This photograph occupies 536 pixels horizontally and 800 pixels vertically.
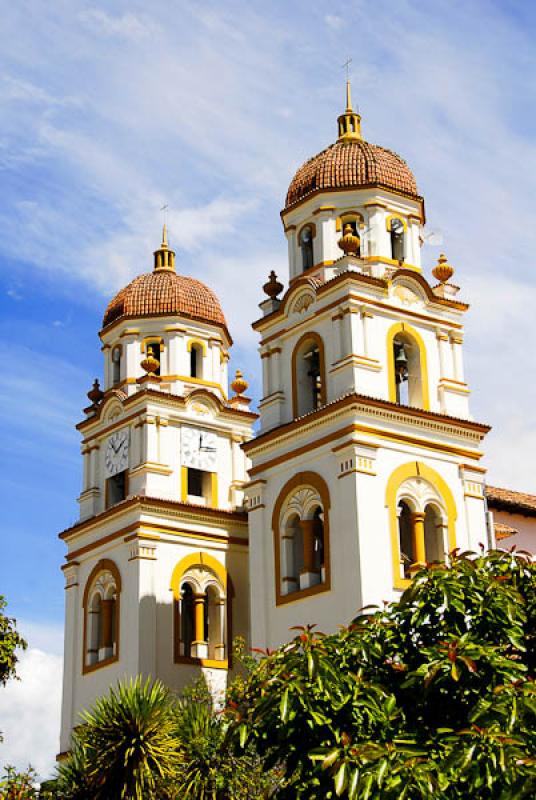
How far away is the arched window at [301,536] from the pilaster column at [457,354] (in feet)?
16.8

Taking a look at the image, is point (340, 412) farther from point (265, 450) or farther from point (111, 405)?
point (111, 405)

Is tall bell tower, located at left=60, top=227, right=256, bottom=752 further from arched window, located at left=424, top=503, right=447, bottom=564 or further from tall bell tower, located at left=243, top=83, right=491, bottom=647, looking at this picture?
arched window, located at left=424, top=503, right=447, bottom=564

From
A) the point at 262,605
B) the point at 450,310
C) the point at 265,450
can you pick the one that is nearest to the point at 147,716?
the point at 262,605

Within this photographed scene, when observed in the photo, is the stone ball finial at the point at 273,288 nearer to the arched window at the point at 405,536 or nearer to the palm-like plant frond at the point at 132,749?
the arched window at the point at 405,536

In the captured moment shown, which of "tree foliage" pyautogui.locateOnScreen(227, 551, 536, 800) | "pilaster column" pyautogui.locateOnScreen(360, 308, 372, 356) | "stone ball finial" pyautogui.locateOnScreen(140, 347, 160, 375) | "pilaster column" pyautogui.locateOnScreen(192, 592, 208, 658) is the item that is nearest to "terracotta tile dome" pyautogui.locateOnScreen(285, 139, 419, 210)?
"pilaster column" pyautogui.locateOnScreen(360, 308, 372, 356)

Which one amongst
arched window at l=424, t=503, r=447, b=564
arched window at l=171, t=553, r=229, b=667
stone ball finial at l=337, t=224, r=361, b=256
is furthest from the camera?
arched window at l=171, t=553, r=229, b=667

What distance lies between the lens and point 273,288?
3762 centimetres

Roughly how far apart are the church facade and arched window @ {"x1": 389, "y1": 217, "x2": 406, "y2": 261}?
0.05m

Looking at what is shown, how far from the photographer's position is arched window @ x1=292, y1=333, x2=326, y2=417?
3547cm

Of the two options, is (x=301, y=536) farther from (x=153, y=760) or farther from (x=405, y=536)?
(x=153, y=760)

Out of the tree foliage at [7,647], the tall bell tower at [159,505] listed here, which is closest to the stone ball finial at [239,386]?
the tall bell tower at [159,505]

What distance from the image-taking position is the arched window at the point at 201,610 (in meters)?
39.1

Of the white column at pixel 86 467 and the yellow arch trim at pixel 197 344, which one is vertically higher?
the yellow arch trim at pixel 197 344

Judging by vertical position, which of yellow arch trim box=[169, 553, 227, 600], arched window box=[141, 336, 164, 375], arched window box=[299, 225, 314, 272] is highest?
arched window box=[299, 225, 314, 272]
